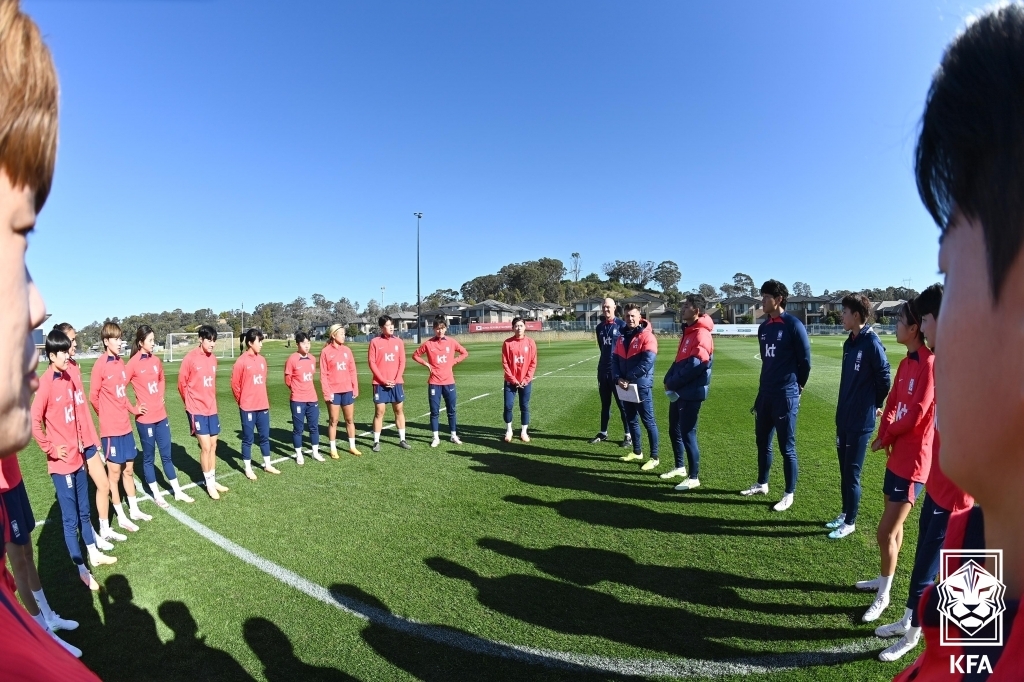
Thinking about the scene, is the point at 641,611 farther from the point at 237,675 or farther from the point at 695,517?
the point at 237,675

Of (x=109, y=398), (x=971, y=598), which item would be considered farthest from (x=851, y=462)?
(x=109, y=398)

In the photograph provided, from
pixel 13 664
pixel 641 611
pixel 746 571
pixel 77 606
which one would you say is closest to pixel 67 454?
pixel 77 606

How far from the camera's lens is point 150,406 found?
6816mm

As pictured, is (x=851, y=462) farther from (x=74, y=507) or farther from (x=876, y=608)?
(x=74, y=507)

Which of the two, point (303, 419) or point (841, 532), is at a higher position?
point (303, 419)

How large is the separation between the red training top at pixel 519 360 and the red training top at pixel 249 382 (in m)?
4.41

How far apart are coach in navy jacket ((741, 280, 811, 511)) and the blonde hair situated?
624cm

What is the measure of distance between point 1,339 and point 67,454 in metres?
5.83

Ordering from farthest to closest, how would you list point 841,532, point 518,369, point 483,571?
point 518,369
point 841,532
point 483,571

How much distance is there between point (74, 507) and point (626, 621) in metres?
5.18

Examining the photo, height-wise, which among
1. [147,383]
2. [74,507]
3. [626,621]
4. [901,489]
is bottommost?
[626,621]

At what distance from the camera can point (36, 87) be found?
55 cm

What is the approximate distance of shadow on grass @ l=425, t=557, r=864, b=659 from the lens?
3445 mm

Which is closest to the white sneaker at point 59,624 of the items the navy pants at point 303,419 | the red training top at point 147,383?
the red training top at point 147,383
